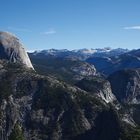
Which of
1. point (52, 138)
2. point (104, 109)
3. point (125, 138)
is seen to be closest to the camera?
point (125, 138)

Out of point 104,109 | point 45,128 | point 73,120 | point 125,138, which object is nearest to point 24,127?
point 45,128

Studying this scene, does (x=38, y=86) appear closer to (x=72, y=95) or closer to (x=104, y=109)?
(x=72, y=95)

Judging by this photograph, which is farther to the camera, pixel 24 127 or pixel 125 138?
pixel 24 127

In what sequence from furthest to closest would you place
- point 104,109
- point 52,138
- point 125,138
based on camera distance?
1. point 104,109
2. point 52,138
3. point 125,138

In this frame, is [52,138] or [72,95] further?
[72,95]

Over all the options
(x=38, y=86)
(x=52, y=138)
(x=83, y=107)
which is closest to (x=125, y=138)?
(x=52, y=138)

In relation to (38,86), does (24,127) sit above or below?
below

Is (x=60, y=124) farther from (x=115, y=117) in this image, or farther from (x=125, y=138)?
(x=125, y=138)

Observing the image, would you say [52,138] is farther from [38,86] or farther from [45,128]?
[38,86]

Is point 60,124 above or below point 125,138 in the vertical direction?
below
